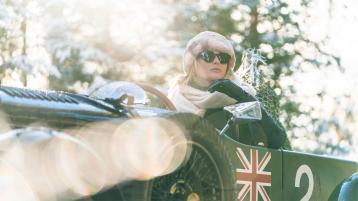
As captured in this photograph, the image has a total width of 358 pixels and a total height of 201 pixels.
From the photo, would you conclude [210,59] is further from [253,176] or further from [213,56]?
[253,176]

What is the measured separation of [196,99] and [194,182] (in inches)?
83.6

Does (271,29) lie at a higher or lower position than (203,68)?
lower

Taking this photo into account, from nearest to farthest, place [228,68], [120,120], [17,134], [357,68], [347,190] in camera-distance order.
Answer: [17,134] → [120,120] → [347,190] → [228,68] → [357,68]

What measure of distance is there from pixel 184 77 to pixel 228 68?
0.35 meters

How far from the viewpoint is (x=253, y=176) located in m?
4.62

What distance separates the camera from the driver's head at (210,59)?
586cm

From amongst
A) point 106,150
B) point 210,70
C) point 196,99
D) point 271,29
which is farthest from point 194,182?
point 271,29

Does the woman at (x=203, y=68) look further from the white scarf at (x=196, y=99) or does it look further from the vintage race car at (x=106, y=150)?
the vintage race car at (x=106, y=150)

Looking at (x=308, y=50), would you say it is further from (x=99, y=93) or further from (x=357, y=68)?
(x=99, y=93)

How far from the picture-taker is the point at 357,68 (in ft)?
58.2

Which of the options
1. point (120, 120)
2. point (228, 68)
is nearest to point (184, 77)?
point (228, 68)

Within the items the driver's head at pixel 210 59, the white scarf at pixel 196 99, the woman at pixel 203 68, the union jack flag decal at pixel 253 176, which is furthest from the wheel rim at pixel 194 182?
the driver's head at pixel 210 59

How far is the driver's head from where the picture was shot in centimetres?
586

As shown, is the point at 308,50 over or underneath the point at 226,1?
underneath
